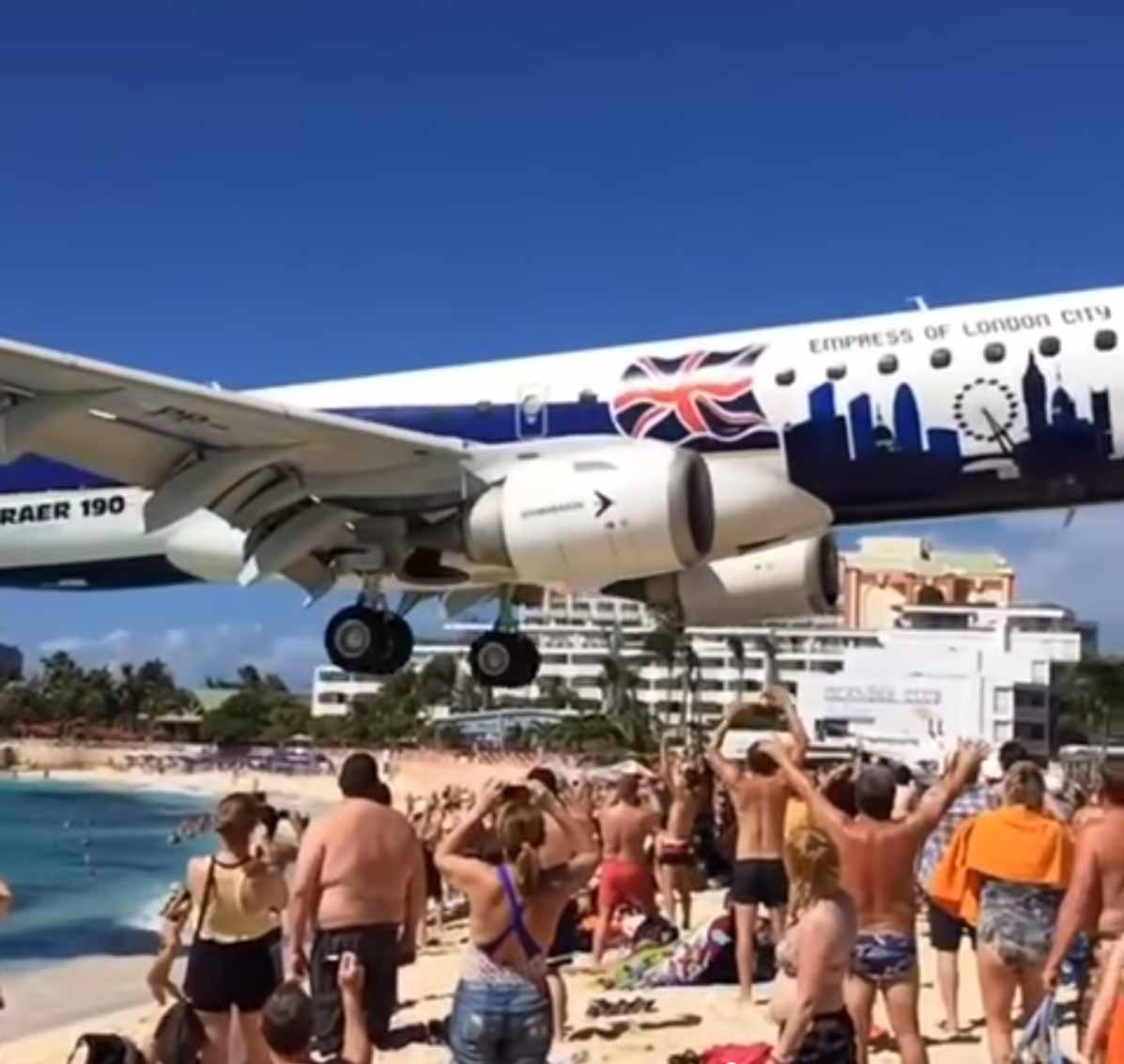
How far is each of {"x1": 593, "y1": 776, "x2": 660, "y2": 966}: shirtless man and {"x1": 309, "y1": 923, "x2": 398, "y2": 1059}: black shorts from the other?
5686 mm

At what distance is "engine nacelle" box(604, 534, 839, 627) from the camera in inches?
826

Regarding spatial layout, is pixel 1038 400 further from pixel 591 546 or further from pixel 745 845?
pixel 745 845

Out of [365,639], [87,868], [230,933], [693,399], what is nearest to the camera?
[230,933]

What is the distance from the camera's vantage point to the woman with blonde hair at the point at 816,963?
6746 mm

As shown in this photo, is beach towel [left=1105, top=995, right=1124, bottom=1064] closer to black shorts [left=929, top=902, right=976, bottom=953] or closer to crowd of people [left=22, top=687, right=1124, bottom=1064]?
crowd of people [left=22, top=687, right=1124, bottom=1064]

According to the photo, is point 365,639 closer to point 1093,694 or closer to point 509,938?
point 509,938

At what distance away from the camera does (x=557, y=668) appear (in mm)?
143000

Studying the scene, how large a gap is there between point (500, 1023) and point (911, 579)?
122706 millimetres

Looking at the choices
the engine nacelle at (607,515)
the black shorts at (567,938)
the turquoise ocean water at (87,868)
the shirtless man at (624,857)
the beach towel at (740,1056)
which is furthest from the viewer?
the turquoise ocean water at (87,868)

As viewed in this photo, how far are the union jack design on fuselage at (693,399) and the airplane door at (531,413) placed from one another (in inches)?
32.2

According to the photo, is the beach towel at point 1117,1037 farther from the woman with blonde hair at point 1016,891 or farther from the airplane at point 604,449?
the airplane at point 604,449

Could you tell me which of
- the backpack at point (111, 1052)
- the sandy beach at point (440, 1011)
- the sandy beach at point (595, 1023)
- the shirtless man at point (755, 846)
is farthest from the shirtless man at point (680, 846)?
the backpack at point (111, 1052)

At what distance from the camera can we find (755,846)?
11.6 m

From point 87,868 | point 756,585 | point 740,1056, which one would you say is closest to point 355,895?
point 740,1056
